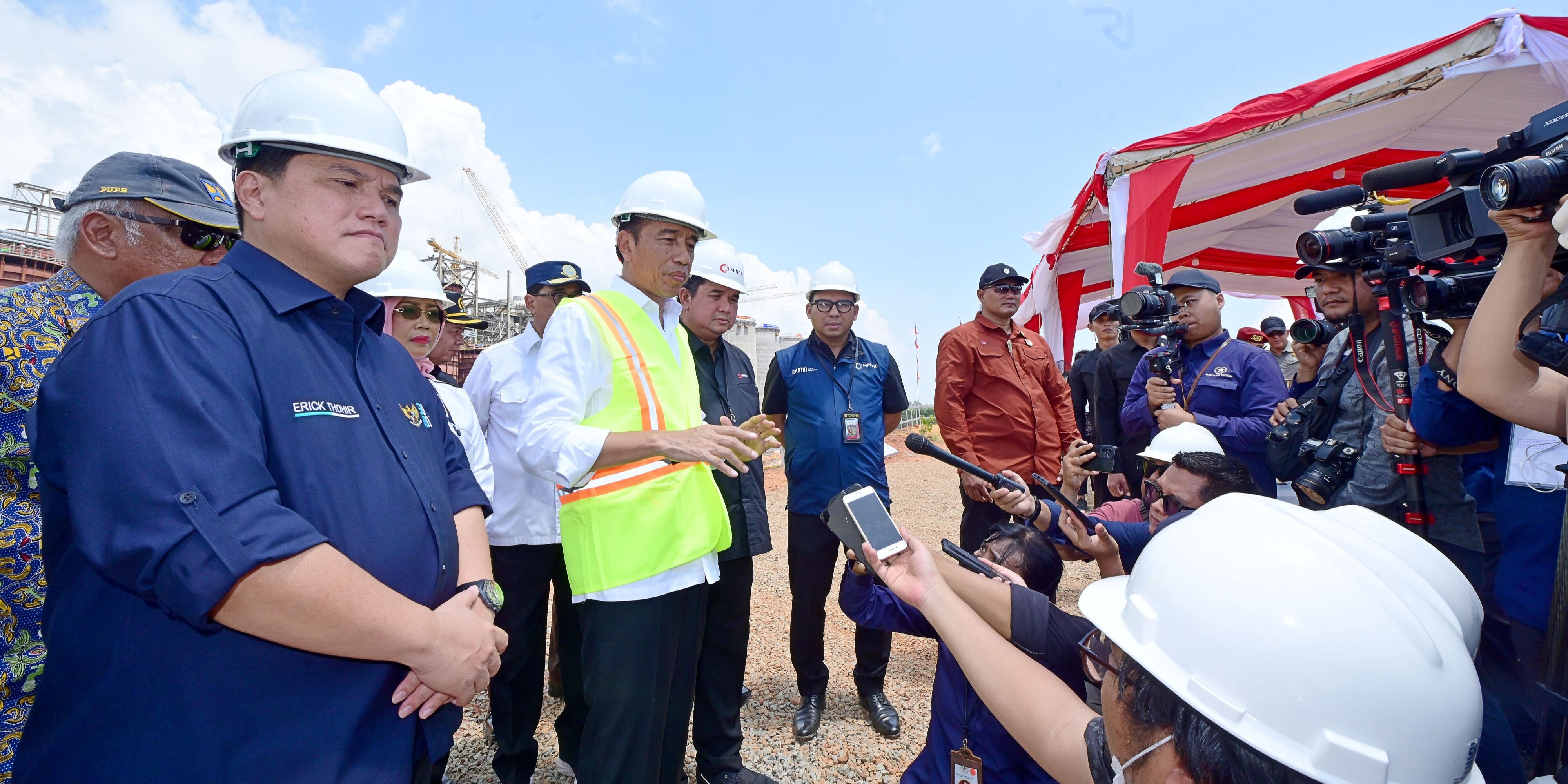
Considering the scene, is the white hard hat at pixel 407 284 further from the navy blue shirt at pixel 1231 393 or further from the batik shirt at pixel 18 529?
the navy blue shirt at pixel 1231 393

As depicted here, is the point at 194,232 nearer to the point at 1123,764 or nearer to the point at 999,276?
the point at 1123,764

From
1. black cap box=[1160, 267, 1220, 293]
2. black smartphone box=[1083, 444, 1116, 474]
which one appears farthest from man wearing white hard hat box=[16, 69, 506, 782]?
black cap box=[1160, 267, 1220, 293]

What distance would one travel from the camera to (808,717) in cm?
337

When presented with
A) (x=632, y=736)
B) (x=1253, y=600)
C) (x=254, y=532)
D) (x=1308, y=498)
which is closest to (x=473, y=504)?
(x=254, y=532)

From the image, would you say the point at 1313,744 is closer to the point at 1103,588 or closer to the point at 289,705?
the point at 1103,588

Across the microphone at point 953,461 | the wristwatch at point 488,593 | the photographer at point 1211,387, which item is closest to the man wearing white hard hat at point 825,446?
the microphone at point 953,461

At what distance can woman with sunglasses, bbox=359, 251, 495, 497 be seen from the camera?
2793mm

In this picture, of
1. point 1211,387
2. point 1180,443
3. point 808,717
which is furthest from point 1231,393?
point 808,717

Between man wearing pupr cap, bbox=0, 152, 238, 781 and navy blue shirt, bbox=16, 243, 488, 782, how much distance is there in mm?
576

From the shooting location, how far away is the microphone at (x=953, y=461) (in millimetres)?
A: 2533

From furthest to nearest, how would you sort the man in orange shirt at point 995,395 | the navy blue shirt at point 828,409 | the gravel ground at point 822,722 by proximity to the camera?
the man in orange shirt at point 995,395 < the navy blue shirt at point 828,409 < the gravel ground at point 822,722

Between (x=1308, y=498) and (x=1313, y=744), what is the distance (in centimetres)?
321

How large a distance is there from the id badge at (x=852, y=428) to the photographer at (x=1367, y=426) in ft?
6.85

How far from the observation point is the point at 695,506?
2164 mm
